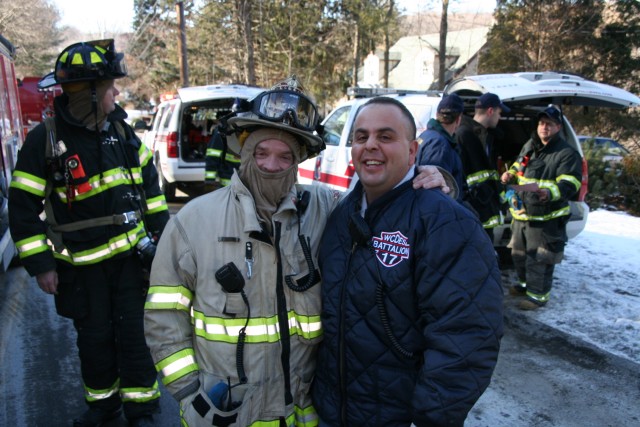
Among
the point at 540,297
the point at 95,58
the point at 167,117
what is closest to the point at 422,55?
the point at 167,117

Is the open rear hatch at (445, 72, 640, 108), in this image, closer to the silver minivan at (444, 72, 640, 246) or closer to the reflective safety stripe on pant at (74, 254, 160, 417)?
the silver minivan at (444, 72, 640, 246)

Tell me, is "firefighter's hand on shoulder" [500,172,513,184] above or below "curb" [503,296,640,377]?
above

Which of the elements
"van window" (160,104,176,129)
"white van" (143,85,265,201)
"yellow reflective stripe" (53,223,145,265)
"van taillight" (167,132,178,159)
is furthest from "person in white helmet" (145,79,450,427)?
"van window" (160,104,176,129)

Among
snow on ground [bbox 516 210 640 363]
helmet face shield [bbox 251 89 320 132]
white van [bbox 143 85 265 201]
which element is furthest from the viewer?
white van [bbox 143 85 265 201]

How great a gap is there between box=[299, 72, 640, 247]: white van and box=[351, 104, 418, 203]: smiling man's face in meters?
3.36

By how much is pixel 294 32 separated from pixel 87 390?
20.2 m

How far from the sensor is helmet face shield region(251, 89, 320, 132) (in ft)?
6.20

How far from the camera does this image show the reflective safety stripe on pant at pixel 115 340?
115 inches

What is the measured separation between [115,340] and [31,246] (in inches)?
29.6

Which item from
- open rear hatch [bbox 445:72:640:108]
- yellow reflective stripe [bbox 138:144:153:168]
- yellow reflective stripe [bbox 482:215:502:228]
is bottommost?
yellow reflective stripe [bbox 482:215:502:228]

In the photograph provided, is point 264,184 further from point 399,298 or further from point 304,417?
point 304,417

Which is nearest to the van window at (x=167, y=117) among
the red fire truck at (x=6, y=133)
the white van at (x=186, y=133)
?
the white van at (x=186, y=133)

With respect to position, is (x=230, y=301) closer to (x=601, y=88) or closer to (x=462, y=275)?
(x=462, y=275)

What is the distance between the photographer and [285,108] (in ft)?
6.27
